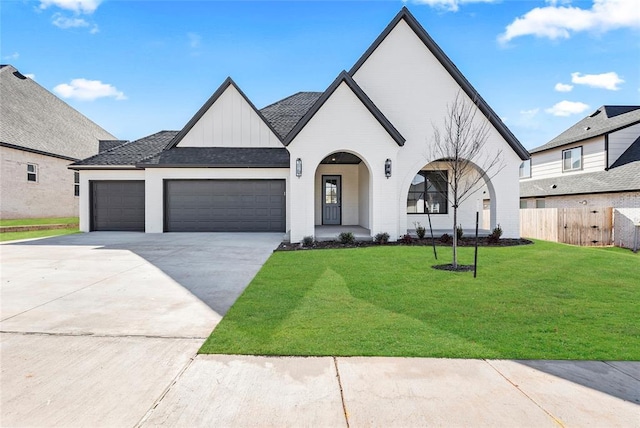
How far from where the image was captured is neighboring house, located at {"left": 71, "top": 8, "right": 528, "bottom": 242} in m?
11.6

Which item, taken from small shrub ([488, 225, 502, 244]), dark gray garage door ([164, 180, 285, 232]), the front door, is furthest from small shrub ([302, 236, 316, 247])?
small shrub ([488, 225, 502, 244])

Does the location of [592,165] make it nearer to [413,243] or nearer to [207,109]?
[413,243]

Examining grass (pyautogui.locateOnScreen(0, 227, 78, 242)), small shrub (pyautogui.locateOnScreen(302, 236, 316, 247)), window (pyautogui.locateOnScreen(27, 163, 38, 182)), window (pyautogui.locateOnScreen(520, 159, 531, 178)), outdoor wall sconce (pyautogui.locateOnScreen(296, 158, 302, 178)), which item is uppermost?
window (pyautogui.locateOnScreen(520, 159, 531, 178))

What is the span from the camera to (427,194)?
1536cm

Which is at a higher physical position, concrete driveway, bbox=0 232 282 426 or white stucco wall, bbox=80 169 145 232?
white stucco wall, bbox=80 169 145 232

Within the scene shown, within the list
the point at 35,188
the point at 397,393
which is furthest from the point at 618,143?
the point at 35,188

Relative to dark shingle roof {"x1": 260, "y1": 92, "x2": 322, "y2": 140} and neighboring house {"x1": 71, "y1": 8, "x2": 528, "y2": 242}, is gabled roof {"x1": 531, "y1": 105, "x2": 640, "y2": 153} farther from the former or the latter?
dark shingle roof {"x1": 260, "y1": 92, "x2": 322, "y2": 140}

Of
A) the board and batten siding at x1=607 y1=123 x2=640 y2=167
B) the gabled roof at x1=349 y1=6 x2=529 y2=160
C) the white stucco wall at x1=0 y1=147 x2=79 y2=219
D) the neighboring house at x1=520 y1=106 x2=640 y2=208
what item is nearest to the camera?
the gabled roof at x1=349 y1=6 x2=529 y2=160

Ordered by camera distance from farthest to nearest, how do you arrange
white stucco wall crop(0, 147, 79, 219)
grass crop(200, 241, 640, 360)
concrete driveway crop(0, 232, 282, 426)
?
white stucco wall crop(0, 147, 79, 219) → grass crop(200, 241, 640, 360) → concrete driveway crop(0, 232, 282, 426)

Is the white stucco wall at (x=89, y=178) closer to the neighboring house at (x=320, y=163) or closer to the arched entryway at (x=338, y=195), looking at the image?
the neighboring house at (x=320, y=163)

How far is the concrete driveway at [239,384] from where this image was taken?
250 centimetres

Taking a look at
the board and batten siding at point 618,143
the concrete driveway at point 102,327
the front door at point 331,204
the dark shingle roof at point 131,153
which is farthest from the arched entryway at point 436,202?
the dark shingle roof at point 131,153

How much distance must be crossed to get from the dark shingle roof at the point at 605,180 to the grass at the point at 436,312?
9.50 meters

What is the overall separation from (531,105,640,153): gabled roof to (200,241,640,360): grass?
13.5 meters
